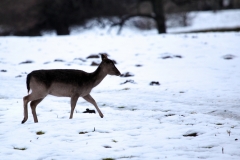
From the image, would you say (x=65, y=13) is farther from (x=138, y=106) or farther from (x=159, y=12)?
(x=138, y=106)

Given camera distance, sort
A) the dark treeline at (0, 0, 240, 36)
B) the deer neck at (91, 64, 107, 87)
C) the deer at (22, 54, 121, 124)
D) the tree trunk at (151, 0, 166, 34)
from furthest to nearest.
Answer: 1. the dark treeline at (0, 0, 240, 36)
2. the tree trunk at (151, 0, 166, 34)
3. the deer neck at (91, 64, 107, 87)
4. the deer at (22, 54, 121, 124)

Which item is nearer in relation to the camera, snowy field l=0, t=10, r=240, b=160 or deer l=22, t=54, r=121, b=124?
snowy field l=0, t=10, r=240, b=160

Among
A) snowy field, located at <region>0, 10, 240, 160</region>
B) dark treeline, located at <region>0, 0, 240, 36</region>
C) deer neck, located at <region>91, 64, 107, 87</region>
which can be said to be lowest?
snowy field, located at <region>0, 10, 240, 160</region>

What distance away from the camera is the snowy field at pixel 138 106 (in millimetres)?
7160

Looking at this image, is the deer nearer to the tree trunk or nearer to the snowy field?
the snowy field

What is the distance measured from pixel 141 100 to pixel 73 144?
16.2ft

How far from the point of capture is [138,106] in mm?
11484

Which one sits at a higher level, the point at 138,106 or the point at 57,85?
the point at 57,85

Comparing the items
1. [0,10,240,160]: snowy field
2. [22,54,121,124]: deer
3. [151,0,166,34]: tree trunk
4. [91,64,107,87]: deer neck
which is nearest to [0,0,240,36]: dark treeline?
[151,0,166,34]: tree trunk

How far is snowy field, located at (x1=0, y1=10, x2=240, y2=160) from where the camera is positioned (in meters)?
7.16

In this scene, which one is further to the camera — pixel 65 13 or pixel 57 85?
pixel 65 13

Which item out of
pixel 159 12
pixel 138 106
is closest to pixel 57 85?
pixel 138 106

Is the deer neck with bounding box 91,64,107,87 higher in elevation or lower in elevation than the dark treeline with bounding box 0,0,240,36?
lower

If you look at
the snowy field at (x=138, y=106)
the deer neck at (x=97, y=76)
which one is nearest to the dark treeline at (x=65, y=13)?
the snowy field at (x=138, y=106)
